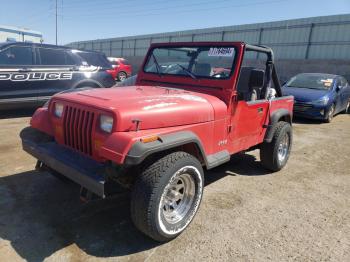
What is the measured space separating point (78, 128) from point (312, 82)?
9.07 metres

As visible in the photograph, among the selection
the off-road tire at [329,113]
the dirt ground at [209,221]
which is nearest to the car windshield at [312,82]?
the off-road tire at [329,113]

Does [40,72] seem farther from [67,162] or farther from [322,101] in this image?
[322,101]

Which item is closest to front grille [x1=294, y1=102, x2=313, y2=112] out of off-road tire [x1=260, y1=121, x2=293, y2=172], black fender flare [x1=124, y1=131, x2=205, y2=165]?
off-road tire [x1=260, y1=121, x2=293, y2=172]

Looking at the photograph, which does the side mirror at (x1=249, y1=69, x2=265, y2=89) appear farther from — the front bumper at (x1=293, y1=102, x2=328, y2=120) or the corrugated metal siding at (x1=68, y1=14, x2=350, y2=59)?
the corrugated metal siding at (x1=68, y1=14, x2=350, y2=59)

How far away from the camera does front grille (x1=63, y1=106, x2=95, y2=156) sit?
9.39ft

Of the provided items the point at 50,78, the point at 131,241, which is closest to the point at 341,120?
the point at 50,78

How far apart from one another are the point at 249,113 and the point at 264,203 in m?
1.11

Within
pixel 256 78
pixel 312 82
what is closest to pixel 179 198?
pixel 256 78

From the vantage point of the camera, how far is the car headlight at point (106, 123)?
2.68 m

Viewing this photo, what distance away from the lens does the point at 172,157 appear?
278 centimetres

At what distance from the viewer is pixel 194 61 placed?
4074mm

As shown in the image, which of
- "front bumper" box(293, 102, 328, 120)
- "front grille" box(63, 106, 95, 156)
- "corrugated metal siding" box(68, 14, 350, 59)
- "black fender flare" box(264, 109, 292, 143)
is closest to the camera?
"front grille" box(63, 106, 95, 156)

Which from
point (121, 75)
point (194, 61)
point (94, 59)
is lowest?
point (121, 75)

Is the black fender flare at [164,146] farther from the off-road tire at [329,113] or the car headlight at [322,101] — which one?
the off-road tire at [329,113]
